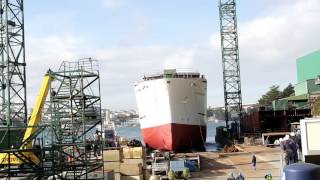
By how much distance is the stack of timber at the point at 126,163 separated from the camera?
2934 centimetres

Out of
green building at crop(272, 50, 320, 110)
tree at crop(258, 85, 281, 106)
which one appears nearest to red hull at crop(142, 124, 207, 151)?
green building at crop(272, 50, 320, 110)

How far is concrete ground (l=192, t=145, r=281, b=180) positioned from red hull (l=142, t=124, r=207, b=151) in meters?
6.41

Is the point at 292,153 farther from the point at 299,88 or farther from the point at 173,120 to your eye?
the point at 299,88

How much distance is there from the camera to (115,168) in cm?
3020

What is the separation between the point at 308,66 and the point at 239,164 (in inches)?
Answer: 1757

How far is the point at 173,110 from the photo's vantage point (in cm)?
4741

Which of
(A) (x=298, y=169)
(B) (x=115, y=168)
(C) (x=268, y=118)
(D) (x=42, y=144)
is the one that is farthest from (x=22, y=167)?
(C) (x=268, y=118)

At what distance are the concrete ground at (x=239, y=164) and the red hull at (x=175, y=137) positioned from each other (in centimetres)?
641

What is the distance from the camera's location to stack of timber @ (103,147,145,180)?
29.3 m

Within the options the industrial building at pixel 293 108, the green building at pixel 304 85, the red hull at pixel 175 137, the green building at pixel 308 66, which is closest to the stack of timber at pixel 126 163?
the red hull at pixel 175 137

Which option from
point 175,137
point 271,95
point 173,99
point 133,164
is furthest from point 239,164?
point 271,95

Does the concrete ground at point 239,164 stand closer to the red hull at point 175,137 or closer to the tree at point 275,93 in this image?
the red hull at point 175,137

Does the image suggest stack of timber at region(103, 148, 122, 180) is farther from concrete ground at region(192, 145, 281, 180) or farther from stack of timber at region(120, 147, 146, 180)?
concrete ground at region(192, 145, 281, 180)

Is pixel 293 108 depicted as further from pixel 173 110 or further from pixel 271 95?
pixel 271 95
